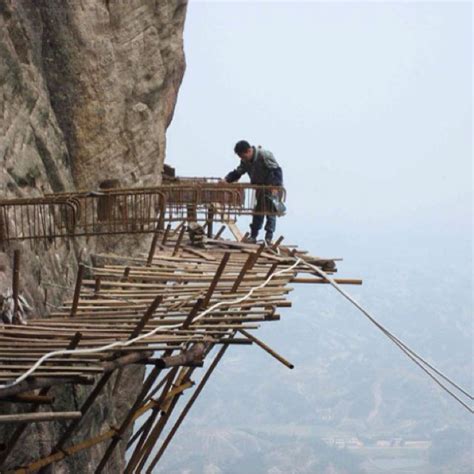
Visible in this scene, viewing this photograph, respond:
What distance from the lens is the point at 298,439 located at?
566 ft

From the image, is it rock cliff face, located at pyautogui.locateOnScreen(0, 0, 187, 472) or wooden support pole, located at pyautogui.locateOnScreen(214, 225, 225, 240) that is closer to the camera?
rock cliff face, located at pyautogui.locateOnScreen(0, 0, 187, 472)

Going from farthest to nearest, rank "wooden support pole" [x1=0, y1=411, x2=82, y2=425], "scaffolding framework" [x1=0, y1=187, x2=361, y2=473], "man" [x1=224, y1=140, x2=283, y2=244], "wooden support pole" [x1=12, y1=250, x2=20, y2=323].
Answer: "man" [x1=224, y1=140, x2=283, y2=244] < "wooden support pole" [x1=12, y1=250, x2=20, y2=323] < "scaffolding framework" [x1=0, y1=187, x2=361, y2=473] < "wooden support pole" [x1=0, y1=411, x2=82, y2=425]

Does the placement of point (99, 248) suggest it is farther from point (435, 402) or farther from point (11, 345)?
point (435, 402)

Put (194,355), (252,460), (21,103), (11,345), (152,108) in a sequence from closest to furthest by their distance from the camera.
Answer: (11,345) < (194,355) < (21,103) < (152,108) < (252,460)

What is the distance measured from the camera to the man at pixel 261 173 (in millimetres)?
15172

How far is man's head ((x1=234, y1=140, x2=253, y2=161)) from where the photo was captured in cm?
1529

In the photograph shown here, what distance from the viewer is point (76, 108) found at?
1396 centimetres

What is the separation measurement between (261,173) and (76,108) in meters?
3.26

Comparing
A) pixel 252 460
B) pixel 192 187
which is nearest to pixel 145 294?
pixel 192 187

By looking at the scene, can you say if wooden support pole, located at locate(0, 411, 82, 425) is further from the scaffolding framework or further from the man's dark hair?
the man's dark hair

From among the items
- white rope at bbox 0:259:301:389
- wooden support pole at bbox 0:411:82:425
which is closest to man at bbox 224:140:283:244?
white rope at bbox 0:259:301:389

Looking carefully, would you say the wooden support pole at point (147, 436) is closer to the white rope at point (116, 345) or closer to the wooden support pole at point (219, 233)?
the white rope at point (116, 345)

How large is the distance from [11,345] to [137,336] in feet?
3.11

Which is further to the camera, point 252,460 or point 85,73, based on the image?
point 252,460
